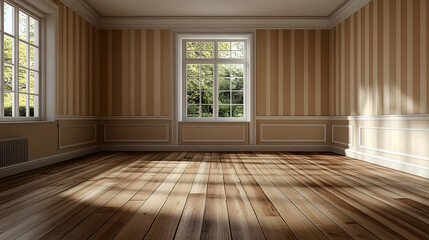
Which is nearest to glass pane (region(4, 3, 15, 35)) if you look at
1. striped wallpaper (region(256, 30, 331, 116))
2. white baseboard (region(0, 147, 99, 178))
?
white baseboard (region(0, 147, 99, 178))

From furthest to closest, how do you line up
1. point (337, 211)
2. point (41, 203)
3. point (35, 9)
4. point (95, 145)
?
1. point (95, 145)
2. point (35, 9)
3. point (41, 203)
4. point (337, 211)

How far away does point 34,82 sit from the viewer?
13.6 ft

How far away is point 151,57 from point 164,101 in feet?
3.18

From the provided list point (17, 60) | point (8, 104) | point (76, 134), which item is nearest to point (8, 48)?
point (17, 60)

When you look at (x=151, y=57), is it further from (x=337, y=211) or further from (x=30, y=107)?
(x=337, y=211)

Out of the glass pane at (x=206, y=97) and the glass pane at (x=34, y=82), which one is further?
the glass pane at (x=206, y=97)

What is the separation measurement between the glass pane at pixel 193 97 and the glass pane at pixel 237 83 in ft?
2.60

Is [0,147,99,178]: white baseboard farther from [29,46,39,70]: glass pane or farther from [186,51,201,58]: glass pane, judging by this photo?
[186,51,201,58]: glass pane

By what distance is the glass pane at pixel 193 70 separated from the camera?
6.21 m

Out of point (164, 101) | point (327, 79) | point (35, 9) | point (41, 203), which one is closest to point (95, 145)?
point (164, 101)

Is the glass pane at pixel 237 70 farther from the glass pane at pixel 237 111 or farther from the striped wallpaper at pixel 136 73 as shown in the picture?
the striped wallpaper at pixel 136 73

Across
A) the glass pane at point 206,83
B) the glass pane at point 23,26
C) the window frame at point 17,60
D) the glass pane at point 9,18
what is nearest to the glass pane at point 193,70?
the glass pane at point 206,83

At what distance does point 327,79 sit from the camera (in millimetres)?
6047

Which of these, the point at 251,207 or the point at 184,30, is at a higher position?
the point at 184,30
